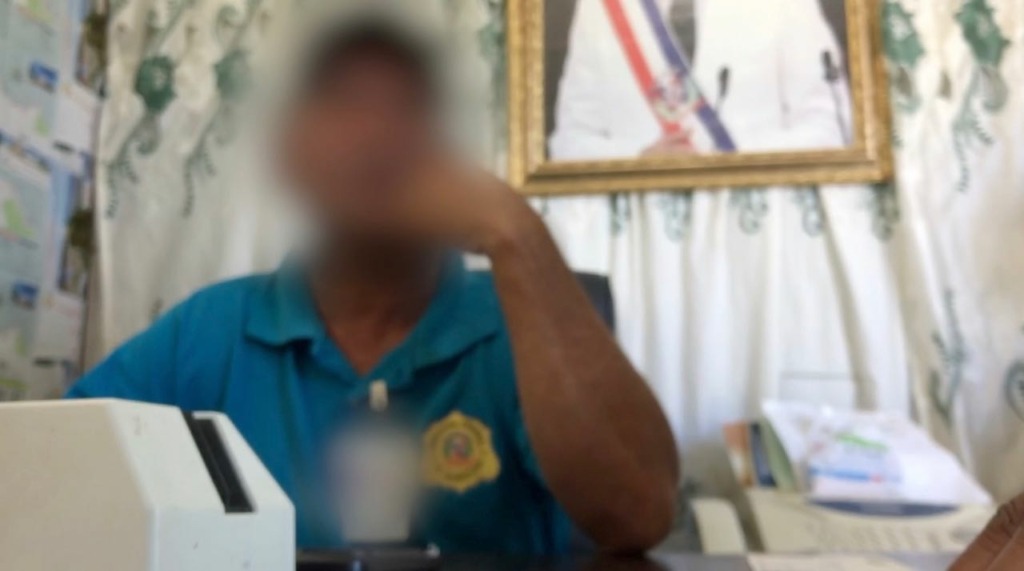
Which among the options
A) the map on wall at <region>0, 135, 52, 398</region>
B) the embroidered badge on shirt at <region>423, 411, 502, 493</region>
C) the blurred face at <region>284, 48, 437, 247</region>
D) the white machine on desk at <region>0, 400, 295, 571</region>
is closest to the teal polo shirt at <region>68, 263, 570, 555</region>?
the embroidered badge on shirt at <region>423, 411, 502, 493</region>

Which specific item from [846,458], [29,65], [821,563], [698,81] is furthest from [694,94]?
[29,65]

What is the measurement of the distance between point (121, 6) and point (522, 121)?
65cm

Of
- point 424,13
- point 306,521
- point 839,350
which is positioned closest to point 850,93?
point 839,350

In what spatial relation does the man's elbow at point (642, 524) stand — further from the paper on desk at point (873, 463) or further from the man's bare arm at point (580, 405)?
the paper on desk at point (873, 463)

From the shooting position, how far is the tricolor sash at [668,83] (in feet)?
3.90

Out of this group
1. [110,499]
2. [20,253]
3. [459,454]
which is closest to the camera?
[110,499]

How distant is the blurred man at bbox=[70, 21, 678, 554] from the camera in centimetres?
60

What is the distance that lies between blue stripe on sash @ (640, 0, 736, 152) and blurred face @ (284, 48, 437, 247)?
652 millimetres

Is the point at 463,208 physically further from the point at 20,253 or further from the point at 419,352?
the point at 20,253

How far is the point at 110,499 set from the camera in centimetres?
31

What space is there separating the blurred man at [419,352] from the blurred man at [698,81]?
0.54 meters

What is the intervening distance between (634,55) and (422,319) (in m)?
0.65

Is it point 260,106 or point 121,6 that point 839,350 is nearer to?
point 260,106

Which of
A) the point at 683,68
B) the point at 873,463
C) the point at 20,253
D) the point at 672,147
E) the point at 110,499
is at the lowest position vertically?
the point at 873,463
